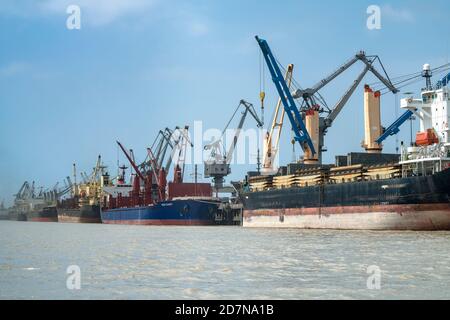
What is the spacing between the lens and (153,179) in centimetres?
12875

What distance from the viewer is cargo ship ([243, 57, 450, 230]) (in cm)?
4472

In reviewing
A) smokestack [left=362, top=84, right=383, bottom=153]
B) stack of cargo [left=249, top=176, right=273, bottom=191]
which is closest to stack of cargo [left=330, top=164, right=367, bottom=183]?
smokestack [left=362, top=84, right=383, bottom=153]

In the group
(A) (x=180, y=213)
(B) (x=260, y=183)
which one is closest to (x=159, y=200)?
(A) (x=180, y=213)

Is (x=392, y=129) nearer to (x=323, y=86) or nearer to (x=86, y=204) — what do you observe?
(x=323, y=86)

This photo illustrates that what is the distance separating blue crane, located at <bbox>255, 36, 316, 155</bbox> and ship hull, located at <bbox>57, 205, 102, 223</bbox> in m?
72.5

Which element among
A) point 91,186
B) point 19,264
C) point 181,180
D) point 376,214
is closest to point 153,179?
point 181,180

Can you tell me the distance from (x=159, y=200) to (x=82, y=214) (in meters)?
33.1

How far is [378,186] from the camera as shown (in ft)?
161

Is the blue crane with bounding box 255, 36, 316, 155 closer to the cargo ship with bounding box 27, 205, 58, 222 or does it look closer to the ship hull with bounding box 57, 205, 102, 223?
the ship hull with bounding box 57, 205, 102, 223

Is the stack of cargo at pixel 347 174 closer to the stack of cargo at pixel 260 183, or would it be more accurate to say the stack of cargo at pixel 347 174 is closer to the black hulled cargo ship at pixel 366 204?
the black hulled cargo ship at pixel 366 204

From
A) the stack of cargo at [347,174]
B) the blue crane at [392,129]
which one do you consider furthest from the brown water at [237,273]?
the blue crane at [392,129]

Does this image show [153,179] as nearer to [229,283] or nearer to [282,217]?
[282,217]

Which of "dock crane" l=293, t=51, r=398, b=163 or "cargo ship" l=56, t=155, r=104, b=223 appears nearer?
"dock crane" l=293, t=51, r=398, b=163

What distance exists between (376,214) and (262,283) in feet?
104
